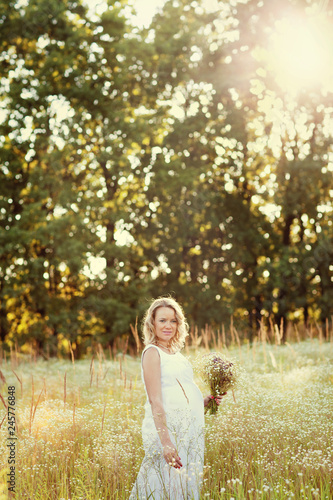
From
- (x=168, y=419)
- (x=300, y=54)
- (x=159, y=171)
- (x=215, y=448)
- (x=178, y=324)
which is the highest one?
(x=300, y=54)

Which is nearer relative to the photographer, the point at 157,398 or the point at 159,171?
the point at 157,398

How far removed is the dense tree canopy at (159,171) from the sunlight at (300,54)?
4.4 inches

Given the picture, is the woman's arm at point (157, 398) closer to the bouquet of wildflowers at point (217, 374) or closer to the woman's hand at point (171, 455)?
the woman's hand at point (171, 455)

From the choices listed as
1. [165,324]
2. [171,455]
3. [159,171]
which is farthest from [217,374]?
[159,171]

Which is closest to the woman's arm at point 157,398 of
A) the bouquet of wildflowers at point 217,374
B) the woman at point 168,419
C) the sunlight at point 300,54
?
the woman at point 168,419

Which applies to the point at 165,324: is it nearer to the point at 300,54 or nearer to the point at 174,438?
the point at 174,438

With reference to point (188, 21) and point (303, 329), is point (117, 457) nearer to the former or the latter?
point (303, 329)

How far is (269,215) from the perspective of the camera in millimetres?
18984

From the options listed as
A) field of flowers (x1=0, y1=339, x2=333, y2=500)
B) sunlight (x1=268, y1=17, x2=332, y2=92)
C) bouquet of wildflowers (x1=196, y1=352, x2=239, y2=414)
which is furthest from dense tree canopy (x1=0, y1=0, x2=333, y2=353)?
bouquet of wildflowers (x1=196, y1=352, x2=239, y2=414)

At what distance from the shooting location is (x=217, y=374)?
15.9 ft

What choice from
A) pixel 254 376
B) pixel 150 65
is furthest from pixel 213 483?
pixel 150 65

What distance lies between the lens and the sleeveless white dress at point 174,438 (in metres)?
4.23

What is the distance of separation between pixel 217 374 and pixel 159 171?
1301 cm

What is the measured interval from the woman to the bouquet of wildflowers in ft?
1.05
